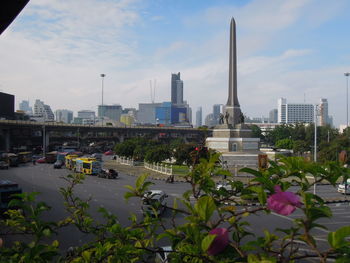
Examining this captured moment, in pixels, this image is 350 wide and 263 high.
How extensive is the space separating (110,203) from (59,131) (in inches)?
1739

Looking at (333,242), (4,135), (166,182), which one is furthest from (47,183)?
(4,135)

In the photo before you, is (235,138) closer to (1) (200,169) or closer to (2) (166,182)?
(2) (166,182)

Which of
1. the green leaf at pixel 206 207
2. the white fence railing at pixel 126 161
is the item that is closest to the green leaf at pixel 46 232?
the green leaf at pixel 206 207

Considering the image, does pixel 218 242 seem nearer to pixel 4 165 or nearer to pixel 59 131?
pixel 4 165

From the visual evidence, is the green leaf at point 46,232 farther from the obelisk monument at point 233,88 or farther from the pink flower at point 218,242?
the obelisk monument at point 233,88

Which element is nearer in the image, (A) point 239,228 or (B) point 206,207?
(B) point 206,207

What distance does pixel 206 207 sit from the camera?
170 centimetres

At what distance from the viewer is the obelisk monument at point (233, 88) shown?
117 feet

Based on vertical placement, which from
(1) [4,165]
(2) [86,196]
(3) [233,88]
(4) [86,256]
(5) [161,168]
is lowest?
(2) [86,196]

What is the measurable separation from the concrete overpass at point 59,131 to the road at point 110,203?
1955 centimetres

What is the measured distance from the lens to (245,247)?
179 cm

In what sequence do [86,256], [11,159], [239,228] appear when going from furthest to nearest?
[11,159] → [86,256] → [239,228]

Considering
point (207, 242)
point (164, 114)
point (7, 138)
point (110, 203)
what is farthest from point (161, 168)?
point (164, 114)

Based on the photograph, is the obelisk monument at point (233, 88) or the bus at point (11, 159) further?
the obelisk monument at point (233, 88)
